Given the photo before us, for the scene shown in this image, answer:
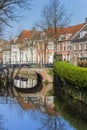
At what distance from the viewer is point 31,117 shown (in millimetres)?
24766

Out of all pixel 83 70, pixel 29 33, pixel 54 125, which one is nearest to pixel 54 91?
pixel 83 70

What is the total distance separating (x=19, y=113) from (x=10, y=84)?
2387 centimetres

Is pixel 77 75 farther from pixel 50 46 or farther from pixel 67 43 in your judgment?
pixel 50 46

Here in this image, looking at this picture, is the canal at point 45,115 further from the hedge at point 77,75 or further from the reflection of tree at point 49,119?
the hedge at point 77,75

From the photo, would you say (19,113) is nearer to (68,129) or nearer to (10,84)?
(68,129)

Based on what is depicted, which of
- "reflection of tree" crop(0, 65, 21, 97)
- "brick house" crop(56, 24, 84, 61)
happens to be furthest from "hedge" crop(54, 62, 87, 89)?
"brick house" crop(56, 24, 84, 61)

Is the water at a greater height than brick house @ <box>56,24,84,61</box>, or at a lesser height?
lesser

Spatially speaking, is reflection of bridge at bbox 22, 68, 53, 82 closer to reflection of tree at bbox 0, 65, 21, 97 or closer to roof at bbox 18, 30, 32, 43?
reflection of tree at bbox 0, 65, 21, 97

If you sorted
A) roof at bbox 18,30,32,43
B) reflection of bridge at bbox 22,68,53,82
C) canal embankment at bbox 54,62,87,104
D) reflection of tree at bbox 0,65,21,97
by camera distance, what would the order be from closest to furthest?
canal embankment at bbox 54,62,87,104, reflection of tree at bbox 0,65,21,97, reflection of bridge at bbox 22,68,53,82, roof at bbox 18,30,32,43

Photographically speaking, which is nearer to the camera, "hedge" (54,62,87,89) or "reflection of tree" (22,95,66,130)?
"reflection of tree" (22,95,66,130)

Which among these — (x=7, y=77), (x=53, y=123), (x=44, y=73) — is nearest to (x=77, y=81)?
(x=53, y=123)

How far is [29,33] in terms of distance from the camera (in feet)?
324

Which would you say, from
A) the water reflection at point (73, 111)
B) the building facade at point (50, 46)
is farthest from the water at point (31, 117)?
the building facade at point (50, 46)

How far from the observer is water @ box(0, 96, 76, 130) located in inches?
848
